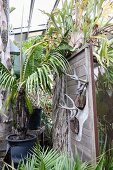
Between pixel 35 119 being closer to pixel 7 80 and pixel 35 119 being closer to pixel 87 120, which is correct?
pixel 7 80

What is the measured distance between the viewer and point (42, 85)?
234cm

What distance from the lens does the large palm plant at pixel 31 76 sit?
91.0 inches

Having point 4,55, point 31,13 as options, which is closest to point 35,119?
point 4,55

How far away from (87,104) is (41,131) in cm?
213

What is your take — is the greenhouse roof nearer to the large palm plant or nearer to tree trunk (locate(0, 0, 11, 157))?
tree trunk (locate(0, 0, 11, 157))

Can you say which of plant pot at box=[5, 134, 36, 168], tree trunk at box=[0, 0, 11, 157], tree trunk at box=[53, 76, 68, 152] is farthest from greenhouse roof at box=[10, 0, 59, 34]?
plant pot at box=[5, 134, 36, 168]

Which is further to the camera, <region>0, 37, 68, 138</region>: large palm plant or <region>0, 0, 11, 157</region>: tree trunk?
<region>0, 0, 11, 157</region>: tree trunk

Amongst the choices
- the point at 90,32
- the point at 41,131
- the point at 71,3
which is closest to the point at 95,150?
the point at 90,32

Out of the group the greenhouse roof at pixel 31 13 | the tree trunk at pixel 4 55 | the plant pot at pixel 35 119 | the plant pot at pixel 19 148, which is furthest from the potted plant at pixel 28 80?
the greenhouse roof at pixel 31 13

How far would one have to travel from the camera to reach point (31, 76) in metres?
2.36

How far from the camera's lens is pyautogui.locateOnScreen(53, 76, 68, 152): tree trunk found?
8.26 feet

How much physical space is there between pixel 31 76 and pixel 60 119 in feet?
1.98

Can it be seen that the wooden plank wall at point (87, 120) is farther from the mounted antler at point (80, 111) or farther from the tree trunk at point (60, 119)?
the tree trunk at point (60, 119)

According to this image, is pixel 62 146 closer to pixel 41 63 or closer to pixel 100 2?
pixel 41 63
